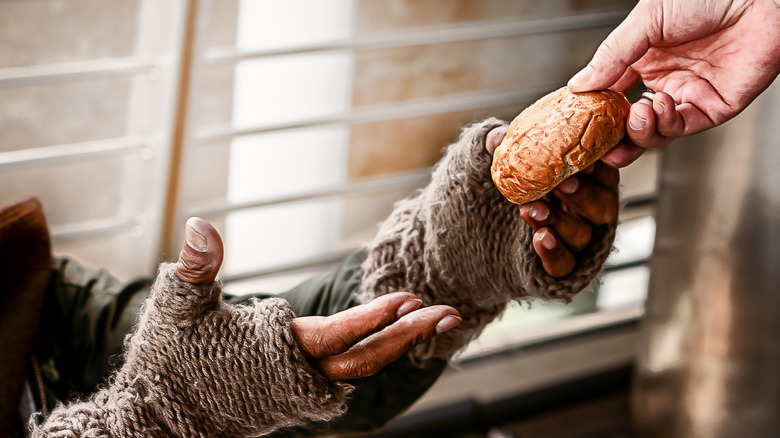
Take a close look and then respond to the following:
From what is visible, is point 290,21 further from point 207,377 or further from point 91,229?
point 207,377

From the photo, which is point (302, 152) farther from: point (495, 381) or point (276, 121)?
point (495, 381)

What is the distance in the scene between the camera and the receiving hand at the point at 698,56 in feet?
2.31

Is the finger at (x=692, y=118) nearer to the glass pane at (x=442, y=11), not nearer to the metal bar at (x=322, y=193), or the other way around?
the metal bar at (x=322, y=193)

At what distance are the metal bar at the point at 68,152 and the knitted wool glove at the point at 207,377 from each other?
85 centimetres

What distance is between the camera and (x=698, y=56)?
77cm

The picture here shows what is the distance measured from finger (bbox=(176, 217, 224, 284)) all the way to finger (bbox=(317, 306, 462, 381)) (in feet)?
0.49

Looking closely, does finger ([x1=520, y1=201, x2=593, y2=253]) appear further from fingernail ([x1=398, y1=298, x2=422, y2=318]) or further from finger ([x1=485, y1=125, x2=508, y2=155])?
fingernail ([x1=398, y1=298, x2=422, y2=318])

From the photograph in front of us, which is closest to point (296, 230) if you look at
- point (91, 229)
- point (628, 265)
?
point (91, 229)

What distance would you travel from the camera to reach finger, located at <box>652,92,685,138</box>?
0.69m

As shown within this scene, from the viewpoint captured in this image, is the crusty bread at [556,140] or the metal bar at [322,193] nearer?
the crusty bread at [556,140]

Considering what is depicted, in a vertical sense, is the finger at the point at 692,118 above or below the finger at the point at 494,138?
above

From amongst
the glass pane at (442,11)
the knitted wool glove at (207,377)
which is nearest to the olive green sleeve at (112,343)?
the knitted wool glove at (207,377)

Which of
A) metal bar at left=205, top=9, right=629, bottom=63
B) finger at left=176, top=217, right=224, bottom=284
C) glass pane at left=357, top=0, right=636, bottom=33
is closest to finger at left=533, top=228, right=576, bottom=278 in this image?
finger at left=176, top=217, right=224, bottom=284

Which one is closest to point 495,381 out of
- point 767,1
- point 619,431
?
point 619,431
